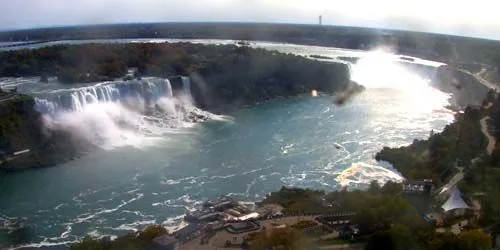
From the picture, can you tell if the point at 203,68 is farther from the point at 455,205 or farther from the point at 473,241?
the point at 473,241

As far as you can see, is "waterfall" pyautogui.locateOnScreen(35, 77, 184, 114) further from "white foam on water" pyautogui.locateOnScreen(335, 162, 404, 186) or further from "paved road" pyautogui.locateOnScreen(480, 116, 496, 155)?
"paved road" pyautogui.locateOnScreen(480, 116, 496, 155)

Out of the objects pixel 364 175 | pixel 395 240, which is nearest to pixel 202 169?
pixel 364 175

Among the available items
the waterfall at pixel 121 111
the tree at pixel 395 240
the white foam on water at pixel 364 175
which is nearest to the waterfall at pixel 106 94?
the waterfall at pixel 121 111

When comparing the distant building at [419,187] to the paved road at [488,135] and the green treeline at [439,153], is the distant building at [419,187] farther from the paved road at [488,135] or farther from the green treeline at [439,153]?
the paved road at [488,135]

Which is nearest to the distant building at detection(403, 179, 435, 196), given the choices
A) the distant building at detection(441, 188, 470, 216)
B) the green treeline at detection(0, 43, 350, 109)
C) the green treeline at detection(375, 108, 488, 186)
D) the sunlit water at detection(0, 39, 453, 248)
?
the green treeline at detection(375, 108, 488, 186)

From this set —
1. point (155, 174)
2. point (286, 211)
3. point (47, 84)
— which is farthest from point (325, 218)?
point (47, 84)

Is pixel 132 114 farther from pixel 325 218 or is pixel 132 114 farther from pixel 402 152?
pixel 325 218
